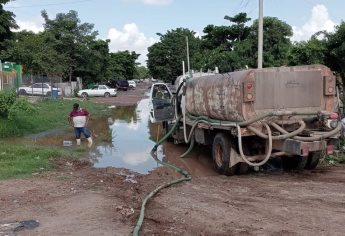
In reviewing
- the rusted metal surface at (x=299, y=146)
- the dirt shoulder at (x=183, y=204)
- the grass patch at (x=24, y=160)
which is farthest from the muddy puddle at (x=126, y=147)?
the rusted metal surface at (x=299, y=146)

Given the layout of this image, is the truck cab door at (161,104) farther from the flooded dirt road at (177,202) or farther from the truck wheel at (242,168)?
the truck wheel at (242,168)

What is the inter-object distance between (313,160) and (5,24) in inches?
1615

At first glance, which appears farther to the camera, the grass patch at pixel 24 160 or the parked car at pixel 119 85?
the parked car at pixel 119 85

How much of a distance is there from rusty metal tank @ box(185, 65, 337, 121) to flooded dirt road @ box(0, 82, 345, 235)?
4.92 feet

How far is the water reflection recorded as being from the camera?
13112mm

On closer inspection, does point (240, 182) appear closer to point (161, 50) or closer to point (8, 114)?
point (8, 114)

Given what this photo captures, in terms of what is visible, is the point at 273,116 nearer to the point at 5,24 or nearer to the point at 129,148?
the point at 129,148

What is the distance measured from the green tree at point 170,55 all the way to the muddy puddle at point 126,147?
150 feet

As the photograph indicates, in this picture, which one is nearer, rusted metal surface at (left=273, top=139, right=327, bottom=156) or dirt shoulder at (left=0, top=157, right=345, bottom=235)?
dirt shoulder at (left=0, top=157, right=345, bottom=235)

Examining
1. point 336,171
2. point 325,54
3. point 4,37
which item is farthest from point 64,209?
point 4,37

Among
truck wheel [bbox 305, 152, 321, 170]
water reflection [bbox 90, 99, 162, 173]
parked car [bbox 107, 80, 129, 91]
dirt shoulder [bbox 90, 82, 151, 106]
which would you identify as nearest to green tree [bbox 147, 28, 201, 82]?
parked car [bbox 107, 80, 129, 91]

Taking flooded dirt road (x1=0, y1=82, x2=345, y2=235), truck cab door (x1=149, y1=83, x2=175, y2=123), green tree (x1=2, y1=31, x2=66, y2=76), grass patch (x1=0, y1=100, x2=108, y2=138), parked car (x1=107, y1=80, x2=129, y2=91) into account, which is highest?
green tree (x1=2, y1=31, x2=66, y2=76)

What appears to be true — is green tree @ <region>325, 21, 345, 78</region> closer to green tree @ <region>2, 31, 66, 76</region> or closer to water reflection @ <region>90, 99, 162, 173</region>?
water reflection @ <region>90, 99, 162, 173</region>

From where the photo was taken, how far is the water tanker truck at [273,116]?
9742 millimetres
